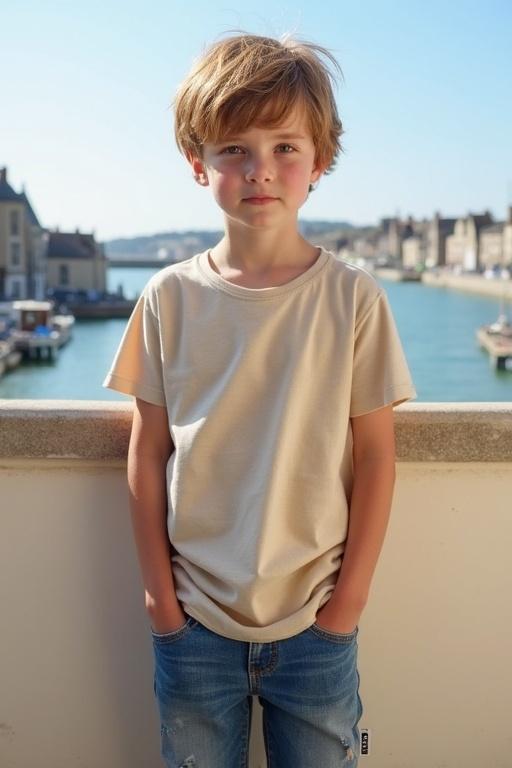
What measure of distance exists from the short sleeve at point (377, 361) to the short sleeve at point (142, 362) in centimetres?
40

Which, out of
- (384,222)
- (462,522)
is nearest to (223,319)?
(462,522)

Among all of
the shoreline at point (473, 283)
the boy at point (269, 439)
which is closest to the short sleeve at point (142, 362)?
the boy at point (269, 439)

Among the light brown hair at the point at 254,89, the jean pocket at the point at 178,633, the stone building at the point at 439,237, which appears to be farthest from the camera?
the stone building at the point at 439,237

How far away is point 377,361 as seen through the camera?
1.90m

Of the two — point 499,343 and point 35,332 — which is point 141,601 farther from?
point 35,332

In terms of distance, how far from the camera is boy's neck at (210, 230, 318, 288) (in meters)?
1.94

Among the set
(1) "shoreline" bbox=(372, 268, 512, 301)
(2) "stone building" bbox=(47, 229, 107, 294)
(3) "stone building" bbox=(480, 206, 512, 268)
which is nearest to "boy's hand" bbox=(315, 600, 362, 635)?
(1) "shoreline" bbox=(372, 268, 512, 301)

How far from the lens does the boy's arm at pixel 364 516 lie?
6.11ft

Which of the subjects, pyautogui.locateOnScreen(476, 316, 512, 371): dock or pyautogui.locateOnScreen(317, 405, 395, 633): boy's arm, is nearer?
pyautogui.locateOnScreen(317, 405, 395, 633): boy's arm

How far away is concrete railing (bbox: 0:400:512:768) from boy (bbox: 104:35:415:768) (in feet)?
1.18

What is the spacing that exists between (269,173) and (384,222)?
167278 millimetres

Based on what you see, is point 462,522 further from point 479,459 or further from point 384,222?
point 384,222

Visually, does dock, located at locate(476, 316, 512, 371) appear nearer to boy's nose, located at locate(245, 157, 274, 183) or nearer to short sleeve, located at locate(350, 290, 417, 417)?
short sleeve, located at locate(350, 290, 417, 417)

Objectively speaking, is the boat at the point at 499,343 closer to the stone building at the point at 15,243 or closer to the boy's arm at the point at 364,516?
the stone building at the point at 15,243
